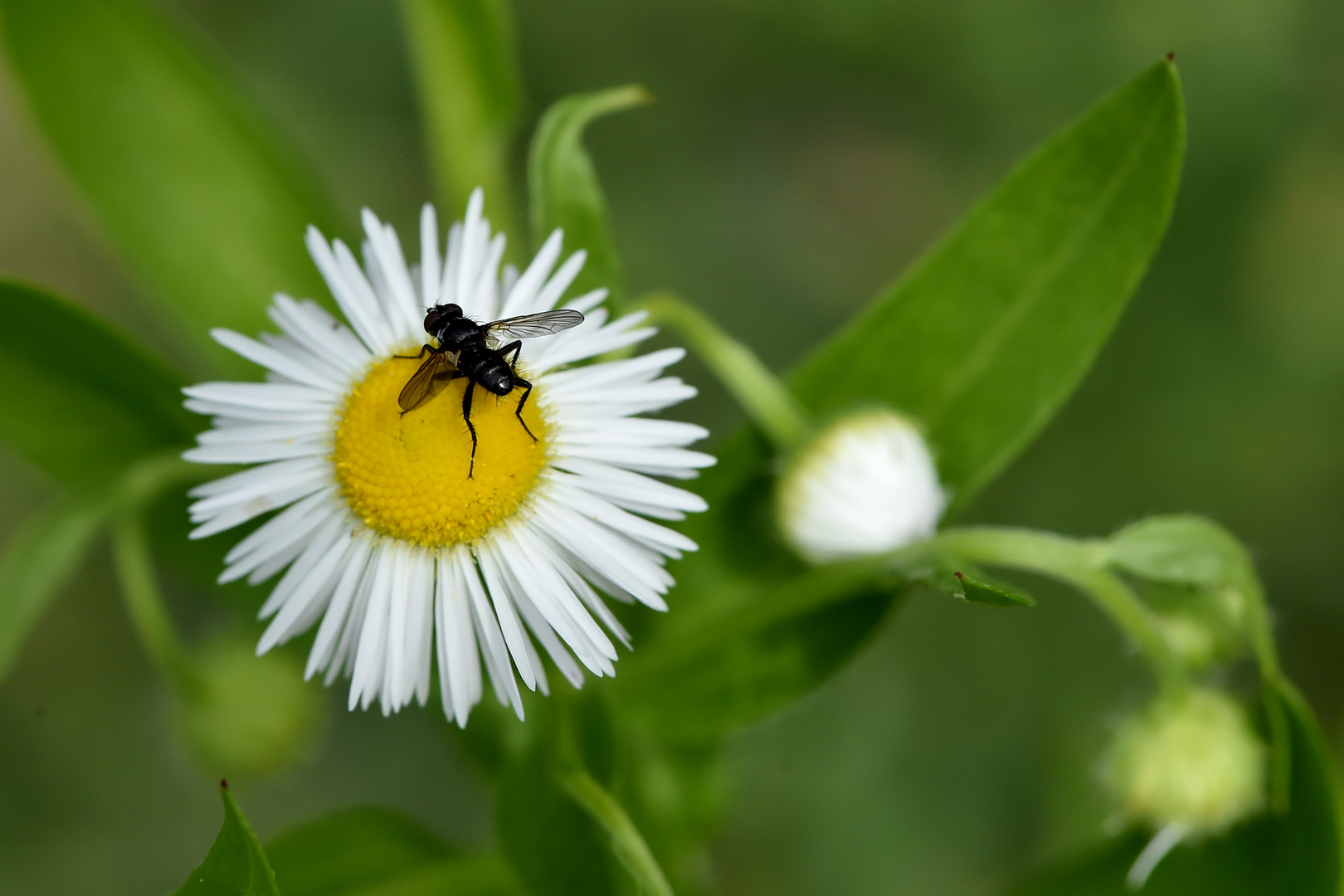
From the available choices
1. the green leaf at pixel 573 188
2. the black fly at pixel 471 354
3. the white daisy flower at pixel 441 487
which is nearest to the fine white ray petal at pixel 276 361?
the white daisy flower at pixel 441 487

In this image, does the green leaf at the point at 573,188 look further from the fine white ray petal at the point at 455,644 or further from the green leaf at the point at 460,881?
the green leaf at the point at 460,881

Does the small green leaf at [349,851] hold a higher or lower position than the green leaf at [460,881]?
higher

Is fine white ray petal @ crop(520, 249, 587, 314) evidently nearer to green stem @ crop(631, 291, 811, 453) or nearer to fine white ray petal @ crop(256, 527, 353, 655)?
green stem @ crop(631, 291, 811, 453)

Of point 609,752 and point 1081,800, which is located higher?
point 609,752

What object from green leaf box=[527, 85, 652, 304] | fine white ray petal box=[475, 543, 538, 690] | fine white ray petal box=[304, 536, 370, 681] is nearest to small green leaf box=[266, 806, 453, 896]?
fine white ray petal box=[304, 536, 370, 681]

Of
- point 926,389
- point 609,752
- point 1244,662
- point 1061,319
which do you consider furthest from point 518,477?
point 1244,662

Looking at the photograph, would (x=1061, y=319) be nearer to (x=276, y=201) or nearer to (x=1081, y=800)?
(x=276, y=201)
